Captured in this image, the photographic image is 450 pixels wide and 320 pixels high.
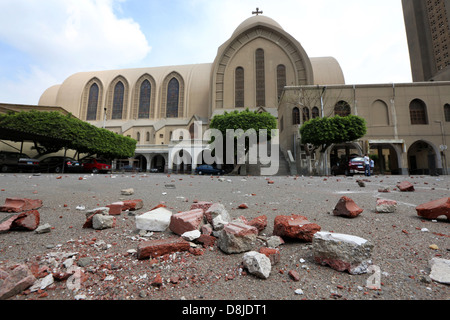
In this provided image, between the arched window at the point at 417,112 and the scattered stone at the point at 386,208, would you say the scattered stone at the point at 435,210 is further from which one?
the arched window at the point at 417,112

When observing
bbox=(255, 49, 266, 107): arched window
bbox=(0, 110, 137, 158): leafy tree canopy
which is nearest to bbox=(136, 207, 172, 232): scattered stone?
bbox=(0, 110, 137, 158): leafy tree canopy

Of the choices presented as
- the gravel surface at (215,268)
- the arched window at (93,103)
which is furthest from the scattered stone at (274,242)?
the arched window at (93,103)

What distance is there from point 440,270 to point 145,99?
44813mm

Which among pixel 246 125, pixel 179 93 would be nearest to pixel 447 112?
pixel 246 125

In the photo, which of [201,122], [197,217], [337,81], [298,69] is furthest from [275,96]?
[197,217]

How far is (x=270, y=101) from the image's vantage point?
2880 centimetres

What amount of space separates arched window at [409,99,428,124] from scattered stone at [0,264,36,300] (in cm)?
2697

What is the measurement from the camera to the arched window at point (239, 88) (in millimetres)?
29625

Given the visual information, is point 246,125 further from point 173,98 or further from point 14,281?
point 173,98

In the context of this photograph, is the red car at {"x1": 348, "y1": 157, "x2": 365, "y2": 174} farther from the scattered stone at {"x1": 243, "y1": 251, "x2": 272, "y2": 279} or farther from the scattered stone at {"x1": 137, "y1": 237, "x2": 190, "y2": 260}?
the scattered stone at {"x1": 137, "y1": 237, "x2": 190, "y2": 260}

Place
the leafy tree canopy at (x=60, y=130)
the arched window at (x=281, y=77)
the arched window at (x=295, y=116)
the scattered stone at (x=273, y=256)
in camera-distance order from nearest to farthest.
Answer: the scattered stone at (x=273, y=256) < the leafy tree canopy at (x=60, y=130) < the arched window at (x=295, y=116) < the arched window at (x=281, y=77)

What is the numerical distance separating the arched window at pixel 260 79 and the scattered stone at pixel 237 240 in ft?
95.2

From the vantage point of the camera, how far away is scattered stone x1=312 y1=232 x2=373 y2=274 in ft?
4.26
